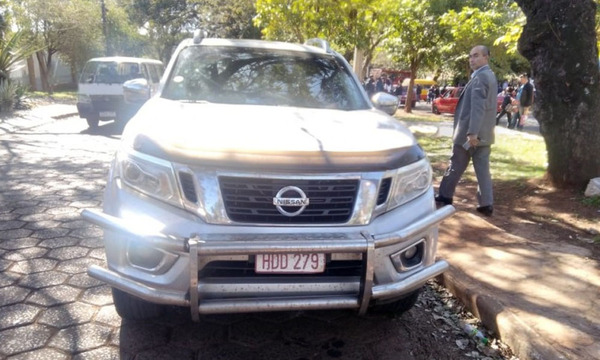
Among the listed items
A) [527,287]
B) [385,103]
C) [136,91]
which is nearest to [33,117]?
[136,91]

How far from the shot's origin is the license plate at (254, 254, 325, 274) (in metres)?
2.46

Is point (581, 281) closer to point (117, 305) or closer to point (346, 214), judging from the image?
point (346, 214)

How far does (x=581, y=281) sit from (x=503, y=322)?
1078 mm

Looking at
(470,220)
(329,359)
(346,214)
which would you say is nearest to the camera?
(346,214)

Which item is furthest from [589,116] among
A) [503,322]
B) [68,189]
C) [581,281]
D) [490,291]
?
[68,189]

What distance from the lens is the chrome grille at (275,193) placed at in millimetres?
Answer: 2496

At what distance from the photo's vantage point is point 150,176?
256 centimetres

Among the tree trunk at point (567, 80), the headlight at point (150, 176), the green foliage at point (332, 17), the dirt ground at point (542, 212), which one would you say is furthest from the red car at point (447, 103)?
the headlight at point (150, 176)

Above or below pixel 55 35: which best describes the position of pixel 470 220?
below

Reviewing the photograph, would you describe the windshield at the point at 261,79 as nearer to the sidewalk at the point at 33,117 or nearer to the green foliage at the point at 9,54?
the sidewalk at the point at 33,117

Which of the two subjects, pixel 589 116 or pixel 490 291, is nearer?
pixel 490 291

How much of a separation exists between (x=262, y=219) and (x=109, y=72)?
11337 mm

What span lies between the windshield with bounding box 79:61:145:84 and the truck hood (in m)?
9.95

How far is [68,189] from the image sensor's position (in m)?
6.10
